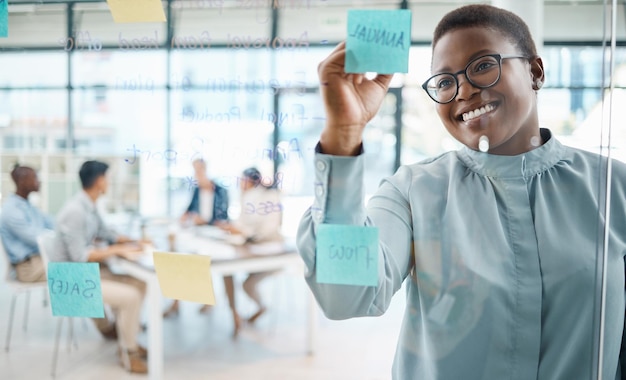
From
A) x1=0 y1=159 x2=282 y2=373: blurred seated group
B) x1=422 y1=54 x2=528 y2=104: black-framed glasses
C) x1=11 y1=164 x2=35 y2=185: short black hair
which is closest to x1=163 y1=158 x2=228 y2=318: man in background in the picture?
x1=0 y1=159 x2=282 y2=373: blurred seated group

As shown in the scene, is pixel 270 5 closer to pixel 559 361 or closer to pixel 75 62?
pixel 75 62

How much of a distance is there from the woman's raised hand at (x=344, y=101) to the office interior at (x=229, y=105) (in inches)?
2.1

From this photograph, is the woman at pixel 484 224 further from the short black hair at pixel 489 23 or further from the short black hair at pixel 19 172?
the short black hair at pixel 19 172

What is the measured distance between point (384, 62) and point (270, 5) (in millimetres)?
316

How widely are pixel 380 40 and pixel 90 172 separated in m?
0.83

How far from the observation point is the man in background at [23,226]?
118cm

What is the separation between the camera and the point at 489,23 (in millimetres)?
766

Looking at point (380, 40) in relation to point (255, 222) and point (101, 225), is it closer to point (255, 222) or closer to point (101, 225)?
point (255, 222)

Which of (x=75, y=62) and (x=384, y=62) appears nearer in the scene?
(x=384, y=62)

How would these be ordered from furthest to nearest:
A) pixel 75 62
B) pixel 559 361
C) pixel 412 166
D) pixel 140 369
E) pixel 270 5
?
1. pixel 140 369
2. pixel 75 62
3. pixel 270 5
4. pixel 412 166
5. pixel 559 361

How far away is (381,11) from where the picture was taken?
0.79m

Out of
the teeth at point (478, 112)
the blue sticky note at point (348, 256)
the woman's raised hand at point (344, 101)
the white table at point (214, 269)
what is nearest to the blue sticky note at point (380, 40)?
the woman's raised hand at point (344, 101)

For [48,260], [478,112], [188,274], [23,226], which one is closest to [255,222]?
[188,274]

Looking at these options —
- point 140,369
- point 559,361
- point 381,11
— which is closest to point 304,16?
point 381,11
